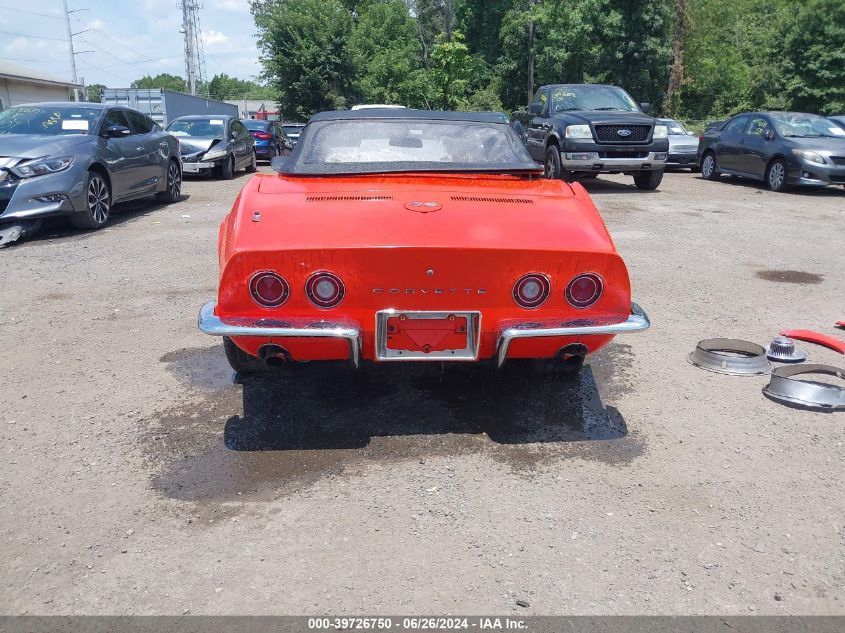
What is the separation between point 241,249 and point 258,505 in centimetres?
111

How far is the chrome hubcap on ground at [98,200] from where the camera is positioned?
9.08 metres

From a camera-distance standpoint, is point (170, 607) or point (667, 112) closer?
point (170, 607)

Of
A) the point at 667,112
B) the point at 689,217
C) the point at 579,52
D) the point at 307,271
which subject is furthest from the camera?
the point at 579,52

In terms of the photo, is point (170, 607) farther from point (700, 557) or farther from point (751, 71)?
point (751, 71)

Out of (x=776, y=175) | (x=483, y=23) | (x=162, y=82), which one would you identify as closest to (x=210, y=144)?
(x=776, y=175)

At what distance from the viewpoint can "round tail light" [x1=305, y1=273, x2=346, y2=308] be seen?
10.6 ft

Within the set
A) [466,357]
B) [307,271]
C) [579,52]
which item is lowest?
[466,357]

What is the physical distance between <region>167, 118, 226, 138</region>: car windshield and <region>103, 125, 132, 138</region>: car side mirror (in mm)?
6423

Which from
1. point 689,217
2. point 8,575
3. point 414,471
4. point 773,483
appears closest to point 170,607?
point 8,575

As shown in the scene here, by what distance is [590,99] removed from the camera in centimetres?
1388

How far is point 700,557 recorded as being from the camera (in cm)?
266

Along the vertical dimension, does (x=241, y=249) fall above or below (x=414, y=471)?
above

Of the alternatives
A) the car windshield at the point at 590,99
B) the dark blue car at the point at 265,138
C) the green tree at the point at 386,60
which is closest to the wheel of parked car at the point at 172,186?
the car windshield at the point at 590,99

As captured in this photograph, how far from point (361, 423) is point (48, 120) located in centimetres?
781
